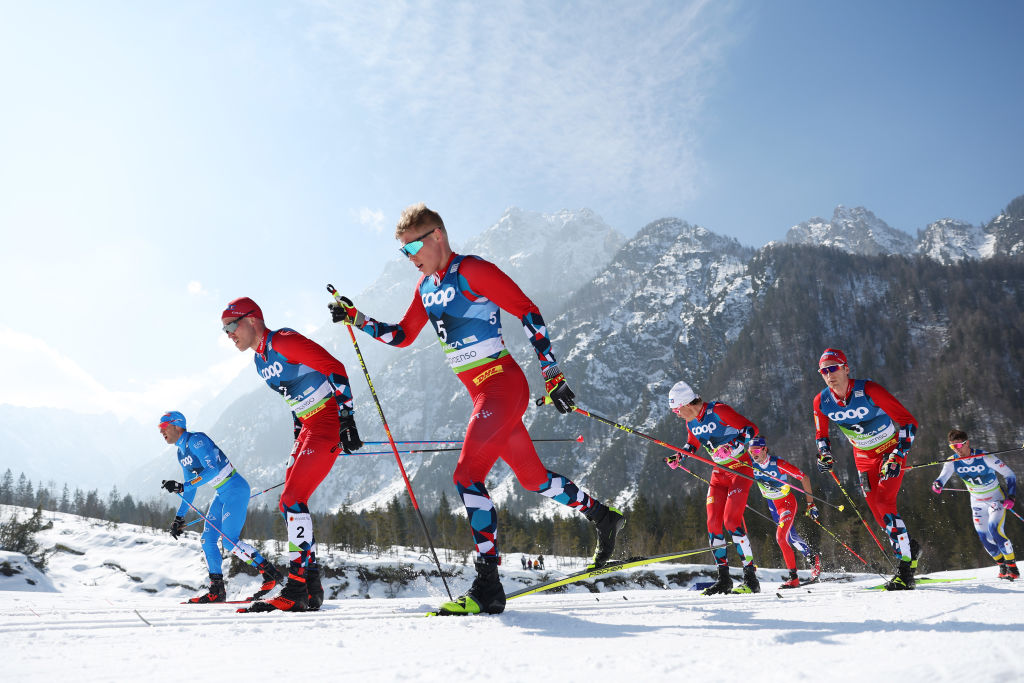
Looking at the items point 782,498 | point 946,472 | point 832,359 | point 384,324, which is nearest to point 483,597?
point 384,324

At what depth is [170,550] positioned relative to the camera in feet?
101

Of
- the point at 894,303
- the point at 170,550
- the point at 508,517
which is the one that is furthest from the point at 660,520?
the point at 894,303

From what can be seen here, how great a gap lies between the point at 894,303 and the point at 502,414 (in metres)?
217

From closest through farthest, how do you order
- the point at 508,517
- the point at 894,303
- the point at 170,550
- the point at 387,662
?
the point at 387,662, the point at 170,550, the point at 508,517, the point at 894,303

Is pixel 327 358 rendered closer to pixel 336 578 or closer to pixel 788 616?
pixel 788 616

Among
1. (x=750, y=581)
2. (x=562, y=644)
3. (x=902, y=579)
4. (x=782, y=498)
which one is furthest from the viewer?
(x=782, y=498)

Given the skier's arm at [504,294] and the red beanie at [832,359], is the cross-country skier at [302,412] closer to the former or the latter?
the skier's arm at [504,294]

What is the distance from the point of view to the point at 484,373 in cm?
438

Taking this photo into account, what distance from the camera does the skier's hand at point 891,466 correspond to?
6.70 metres

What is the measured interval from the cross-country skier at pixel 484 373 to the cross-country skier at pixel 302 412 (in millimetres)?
612

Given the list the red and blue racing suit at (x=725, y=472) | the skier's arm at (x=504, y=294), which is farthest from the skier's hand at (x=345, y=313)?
the red and blue racing suit at (x=725, y=472)

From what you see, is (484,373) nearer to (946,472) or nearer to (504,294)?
(504,294)

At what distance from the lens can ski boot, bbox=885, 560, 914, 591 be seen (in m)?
6.24

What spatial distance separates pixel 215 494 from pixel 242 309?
10.9 feet
